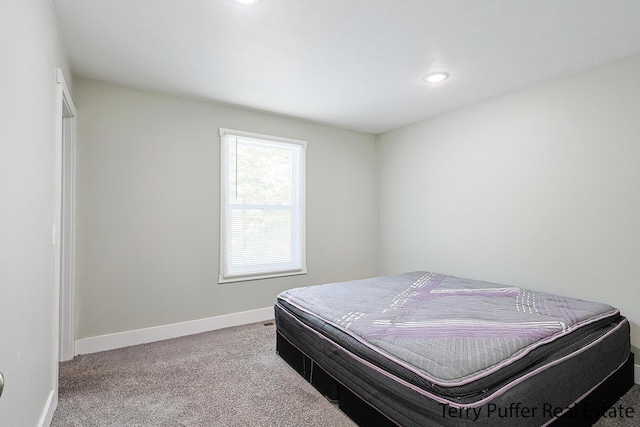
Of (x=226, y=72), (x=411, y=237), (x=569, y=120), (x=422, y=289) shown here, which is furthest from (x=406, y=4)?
(x=411, y=237)

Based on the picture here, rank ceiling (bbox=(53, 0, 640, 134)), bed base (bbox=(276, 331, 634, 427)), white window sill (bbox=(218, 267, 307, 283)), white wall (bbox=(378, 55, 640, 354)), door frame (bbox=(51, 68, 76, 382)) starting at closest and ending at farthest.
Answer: bed base (bbox=(276, 331, 634, 427)) < ceiling (bbox=(53, 0, 640, 134)) < white wall (bbox=(378, 55, 640, 354)) < door frame (bbox=(51, 68, 76, 382)) < white window sill (bbox=(218, 267, 307, 283))

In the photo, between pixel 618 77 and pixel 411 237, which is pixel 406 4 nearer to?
pixel 618 77

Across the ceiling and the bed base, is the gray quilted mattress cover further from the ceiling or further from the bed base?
the ceiling

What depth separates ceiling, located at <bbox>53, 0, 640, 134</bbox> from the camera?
6.38 feet

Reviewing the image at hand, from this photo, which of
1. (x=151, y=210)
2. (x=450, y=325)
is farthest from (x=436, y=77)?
(x=151, y=210)

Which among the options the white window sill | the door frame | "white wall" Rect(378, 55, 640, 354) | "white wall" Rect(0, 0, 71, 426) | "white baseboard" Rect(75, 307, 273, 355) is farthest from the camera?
the white window sill

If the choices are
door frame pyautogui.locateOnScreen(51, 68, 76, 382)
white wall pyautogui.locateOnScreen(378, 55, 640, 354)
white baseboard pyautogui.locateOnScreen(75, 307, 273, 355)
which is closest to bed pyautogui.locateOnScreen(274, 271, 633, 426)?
white wall pyautogui.locateOnScreen(378, 55, 640, 354)

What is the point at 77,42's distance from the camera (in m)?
2.32

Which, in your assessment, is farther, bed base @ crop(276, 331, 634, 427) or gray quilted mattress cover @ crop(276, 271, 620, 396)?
bed base @ crop(276, 331, 634, 427)

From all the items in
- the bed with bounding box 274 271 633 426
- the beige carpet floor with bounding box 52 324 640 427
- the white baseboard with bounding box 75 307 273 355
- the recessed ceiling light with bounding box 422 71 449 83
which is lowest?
the beige carpet floor with bounding box 52 324 640 427

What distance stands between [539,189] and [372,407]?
2.39 metres

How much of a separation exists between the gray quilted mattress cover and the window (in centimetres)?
108

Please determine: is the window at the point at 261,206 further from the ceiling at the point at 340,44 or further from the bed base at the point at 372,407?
the bed base at the point at 372,407

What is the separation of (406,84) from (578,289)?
221cm
